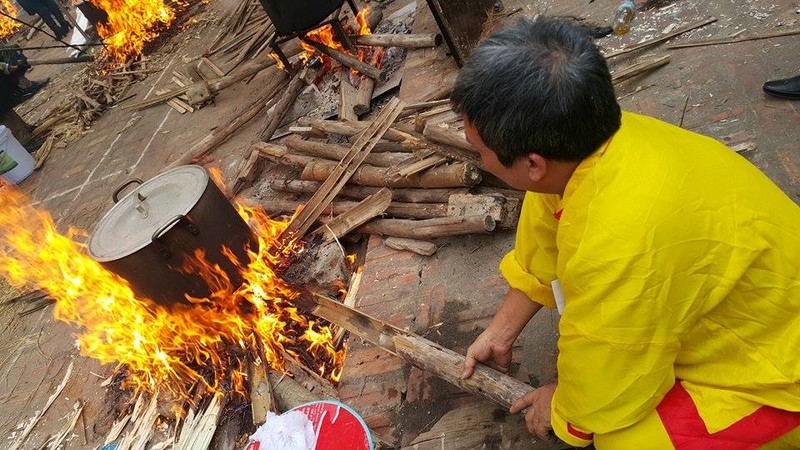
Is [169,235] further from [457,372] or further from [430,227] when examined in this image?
[457,372]

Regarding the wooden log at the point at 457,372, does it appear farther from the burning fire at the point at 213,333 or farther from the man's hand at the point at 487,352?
the burning fire at the point at 213,333

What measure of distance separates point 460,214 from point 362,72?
311 cm

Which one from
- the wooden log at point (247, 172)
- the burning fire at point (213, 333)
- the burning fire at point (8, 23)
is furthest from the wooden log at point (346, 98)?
the burning fire at point (8, 23)

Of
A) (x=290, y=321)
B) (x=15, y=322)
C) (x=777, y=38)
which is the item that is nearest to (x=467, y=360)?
(x=290, y=321)

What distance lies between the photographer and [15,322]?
5789 millimetres

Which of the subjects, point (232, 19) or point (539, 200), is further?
point (232, 19)

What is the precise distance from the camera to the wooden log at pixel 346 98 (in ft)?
18.9

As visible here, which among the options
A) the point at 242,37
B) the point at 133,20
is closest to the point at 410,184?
the point at 242,37

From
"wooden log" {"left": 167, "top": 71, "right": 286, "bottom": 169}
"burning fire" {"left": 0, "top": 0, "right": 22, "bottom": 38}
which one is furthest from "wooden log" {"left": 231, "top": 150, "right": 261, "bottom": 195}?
"burning fire" {"left": 0, "top": 0, "right": 22, "bottom": 38}

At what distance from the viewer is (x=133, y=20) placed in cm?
1108

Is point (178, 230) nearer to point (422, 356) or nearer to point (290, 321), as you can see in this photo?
point (290, 321)

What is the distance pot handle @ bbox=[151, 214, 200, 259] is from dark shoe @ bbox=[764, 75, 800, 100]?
4032 mm

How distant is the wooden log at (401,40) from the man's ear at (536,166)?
182 inches

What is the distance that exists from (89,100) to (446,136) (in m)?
8.42
